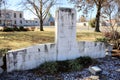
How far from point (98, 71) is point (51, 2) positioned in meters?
22.4

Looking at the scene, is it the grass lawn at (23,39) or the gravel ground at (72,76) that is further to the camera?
the grass lawn at (23,39)

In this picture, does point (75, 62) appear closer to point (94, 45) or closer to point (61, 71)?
point (61, 71)

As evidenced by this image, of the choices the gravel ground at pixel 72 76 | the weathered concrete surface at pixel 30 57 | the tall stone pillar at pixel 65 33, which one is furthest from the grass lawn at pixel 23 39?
the gravel ground at pixel 72 76

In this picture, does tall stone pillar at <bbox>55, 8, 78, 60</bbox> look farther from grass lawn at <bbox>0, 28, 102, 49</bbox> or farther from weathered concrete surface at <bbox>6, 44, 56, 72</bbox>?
grass lawn at <bbox>0, 28, 102, 49</bbox>

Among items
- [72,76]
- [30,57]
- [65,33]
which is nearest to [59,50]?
[65,33]

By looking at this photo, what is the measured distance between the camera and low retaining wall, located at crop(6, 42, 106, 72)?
20.7ft

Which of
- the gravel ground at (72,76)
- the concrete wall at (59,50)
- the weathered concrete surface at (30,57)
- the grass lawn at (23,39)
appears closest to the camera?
the gravel ground at (72,76)

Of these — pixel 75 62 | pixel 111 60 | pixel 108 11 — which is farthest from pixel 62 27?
pixel 108 11

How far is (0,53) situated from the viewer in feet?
20.7

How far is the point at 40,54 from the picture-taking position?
6965 mm

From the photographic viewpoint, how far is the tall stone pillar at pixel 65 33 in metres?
7.32

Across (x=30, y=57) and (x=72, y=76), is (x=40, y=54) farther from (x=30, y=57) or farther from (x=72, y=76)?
(x=72, y=76)

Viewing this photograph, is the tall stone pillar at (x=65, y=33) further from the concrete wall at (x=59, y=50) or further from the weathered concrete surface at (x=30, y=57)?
the weathered concrete surface at (x=30, y=57)

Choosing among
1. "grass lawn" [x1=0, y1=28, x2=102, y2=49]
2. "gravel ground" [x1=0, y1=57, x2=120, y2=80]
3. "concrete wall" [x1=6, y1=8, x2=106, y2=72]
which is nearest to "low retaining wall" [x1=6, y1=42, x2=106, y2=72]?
"concrete wall" [x1=6, y1=8, x2=106, y2=72]
